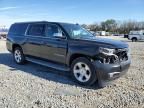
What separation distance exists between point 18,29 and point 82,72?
439cm

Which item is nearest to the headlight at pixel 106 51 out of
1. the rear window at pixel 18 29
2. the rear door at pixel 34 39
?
the rear door at pixel 34 39

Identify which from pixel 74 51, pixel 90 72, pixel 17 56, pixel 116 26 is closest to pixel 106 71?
pixel 90 72

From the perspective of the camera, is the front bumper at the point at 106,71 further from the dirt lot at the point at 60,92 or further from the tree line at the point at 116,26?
the tree line at the point at 116,26

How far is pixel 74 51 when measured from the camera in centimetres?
629

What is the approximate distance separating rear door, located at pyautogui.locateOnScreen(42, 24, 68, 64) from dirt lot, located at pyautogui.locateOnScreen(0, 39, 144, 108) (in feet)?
2.08

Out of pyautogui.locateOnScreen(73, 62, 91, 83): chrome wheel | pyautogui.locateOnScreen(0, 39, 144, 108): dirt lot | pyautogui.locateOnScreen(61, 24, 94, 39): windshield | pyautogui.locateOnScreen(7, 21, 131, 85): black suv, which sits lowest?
pyautogui.locateOnScreen(0, 39, 144, 108): dirt lot

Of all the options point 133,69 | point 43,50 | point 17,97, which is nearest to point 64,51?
point 43,50

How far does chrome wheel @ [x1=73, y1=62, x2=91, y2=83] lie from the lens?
604 cm

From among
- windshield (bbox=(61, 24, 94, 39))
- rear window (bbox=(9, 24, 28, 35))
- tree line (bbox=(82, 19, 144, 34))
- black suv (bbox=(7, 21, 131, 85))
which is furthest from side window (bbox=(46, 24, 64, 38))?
tree line (bbox=(82, 19, 144, 34))

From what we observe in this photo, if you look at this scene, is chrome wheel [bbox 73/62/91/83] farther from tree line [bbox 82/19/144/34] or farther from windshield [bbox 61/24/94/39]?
tree line [bbox 82/19/144/34]

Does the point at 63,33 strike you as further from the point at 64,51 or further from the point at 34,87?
the point at 34,87

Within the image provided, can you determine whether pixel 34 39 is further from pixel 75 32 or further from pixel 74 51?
pixel 74 51

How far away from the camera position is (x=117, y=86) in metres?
6.05

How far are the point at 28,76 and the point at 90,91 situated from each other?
2.43m
